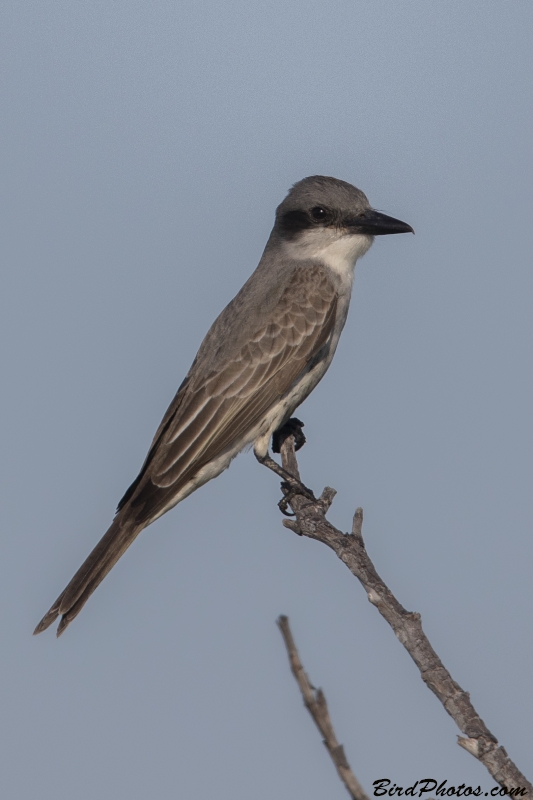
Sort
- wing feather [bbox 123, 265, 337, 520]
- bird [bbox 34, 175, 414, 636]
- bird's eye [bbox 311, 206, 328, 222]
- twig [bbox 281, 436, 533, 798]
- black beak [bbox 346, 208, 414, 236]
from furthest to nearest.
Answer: bird's eye [bbox 311, 206, 328, 222], black beak [bbox 346, 208, 414, 236], wing feather [bbox 123, 265, 337, 520], bird [bbox 34, 175, 414, 636], twig [bbox 281, 436, 533, 798]

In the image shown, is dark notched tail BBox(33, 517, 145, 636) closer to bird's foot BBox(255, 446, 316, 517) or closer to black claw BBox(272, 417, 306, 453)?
bird's foot BBox(255, 446, 316, 517)

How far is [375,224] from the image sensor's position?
8.99 metres

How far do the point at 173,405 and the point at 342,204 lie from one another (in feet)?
8.12

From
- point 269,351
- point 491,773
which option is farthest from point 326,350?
point 491,773

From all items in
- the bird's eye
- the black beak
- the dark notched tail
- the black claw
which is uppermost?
the bird's eye

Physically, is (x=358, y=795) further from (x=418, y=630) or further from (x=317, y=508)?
(x=317, y=508)

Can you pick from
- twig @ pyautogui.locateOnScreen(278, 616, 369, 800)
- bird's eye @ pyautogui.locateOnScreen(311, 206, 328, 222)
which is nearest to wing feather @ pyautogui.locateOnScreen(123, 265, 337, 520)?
bird's eye @ pyautogui.locateOnScreen(311, 206, 328, 222)

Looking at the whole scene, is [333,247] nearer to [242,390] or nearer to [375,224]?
[375,224]

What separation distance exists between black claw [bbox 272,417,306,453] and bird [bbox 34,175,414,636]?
283 millimetres

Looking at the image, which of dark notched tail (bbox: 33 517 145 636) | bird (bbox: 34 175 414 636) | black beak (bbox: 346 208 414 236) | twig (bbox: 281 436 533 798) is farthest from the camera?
black beak (bbox: 346 208 414 236)

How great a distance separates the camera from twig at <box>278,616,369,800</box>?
281 centimetres

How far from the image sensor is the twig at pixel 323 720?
281 cm

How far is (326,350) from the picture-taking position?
882 centimetres

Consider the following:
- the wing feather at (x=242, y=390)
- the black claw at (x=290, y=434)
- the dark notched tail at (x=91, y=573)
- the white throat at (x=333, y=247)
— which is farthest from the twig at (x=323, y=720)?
the white throat at (x=333, y=247)
